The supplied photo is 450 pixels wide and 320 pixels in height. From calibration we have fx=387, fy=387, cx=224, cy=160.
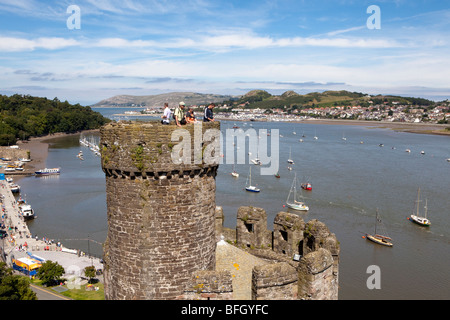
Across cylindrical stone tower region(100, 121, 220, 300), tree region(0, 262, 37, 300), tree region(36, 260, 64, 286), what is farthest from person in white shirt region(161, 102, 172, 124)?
tree region(36, 260, 64, 286)

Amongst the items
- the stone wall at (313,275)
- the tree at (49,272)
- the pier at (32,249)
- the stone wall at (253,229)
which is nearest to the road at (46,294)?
the tree at (49,272)

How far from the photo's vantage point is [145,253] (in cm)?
747

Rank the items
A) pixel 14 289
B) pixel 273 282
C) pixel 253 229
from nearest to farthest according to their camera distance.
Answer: pixel 273 282
pixel 253 229
pixel 14 289

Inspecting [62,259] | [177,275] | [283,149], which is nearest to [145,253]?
[177,275]

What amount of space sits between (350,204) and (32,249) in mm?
35683

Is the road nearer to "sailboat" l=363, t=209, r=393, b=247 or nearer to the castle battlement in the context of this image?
the castle battlement

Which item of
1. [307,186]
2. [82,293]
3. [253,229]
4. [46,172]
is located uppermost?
[253,229]

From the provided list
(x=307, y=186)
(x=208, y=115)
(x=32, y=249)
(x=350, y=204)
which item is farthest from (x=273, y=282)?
(x=307, y=186)

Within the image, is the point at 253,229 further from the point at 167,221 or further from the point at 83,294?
the point at 83,294

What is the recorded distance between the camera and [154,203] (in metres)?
7.45

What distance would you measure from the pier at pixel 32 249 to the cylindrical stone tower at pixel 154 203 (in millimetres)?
24316

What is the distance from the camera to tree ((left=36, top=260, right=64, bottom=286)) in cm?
2652

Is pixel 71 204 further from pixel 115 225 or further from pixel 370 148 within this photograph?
pixel 370 148
